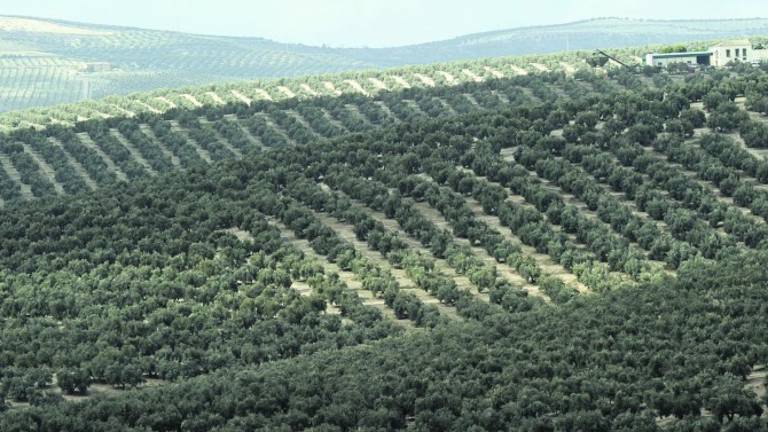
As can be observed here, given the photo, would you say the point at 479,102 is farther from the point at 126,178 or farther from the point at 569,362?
the point at 569,362

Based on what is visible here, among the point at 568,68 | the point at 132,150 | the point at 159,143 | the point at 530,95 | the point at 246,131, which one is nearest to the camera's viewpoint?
the point at 132,150

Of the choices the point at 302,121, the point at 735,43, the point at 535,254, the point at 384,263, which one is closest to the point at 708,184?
the point at 535,254

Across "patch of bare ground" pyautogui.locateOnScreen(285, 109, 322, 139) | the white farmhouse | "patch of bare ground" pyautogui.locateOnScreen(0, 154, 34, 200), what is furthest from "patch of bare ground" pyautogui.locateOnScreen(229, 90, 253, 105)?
the white farmhouse

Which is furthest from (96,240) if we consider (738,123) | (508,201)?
(738,123)

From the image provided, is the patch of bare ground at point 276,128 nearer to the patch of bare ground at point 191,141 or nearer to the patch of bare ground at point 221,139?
the patch of bare ground at point 221,139

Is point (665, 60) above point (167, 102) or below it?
above

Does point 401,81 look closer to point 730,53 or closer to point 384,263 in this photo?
point 730,53
